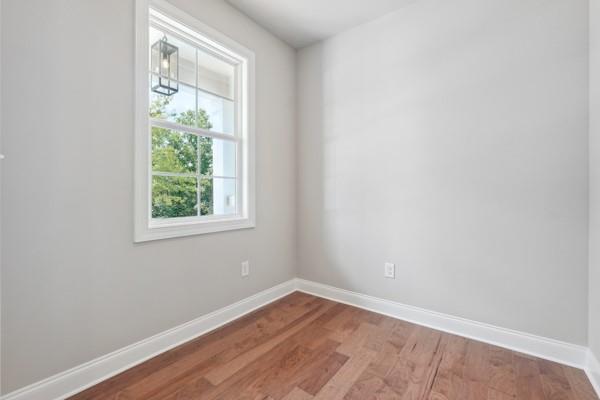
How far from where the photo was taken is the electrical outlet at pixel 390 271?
227cm

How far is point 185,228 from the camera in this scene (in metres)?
1.88

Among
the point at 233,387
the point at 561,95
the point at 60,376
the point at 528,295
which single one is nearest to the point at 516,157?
the point at 561,95

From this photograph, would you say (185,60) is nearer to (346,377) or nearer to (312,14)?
(312,14)

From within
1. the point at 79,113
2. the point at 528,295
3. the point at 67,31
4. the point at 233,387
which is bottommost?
the point at 233,387

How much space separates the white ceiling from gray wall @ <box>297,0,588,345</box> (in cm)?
11

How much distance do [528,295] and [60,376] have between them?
2.74 metres

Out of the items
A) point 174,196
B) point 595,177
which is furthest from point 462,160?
point 174,196

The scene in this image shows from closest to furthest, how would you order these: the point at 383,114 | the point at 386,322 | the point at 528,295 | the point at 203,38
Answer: the point at 528,295 → the point at 203,38 → the point at 386,322 → the point at 383,114

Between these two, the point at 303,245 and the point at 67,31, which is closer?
the point at 67,31

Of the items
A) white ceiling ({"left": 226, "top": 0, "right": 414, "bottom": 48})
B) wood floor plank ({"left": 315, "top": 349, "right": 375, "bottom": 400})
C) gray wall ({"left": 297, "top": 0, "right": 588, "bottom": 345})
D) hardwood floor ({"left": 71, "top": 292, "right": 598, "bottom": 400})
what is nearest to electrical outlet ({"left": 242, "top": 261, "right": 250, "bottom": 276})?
hardwood floor ({"left": 71, "top": 292, "right": 598, "bottom": 400})

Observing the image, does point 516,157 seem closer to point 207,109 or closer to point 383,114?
point 383,114

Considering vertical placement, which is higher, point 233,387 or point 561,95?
point 561,95

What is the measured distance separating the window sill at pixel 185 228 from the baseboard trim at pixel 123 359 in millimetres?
632

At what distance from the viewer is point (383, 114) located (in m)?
2.30
